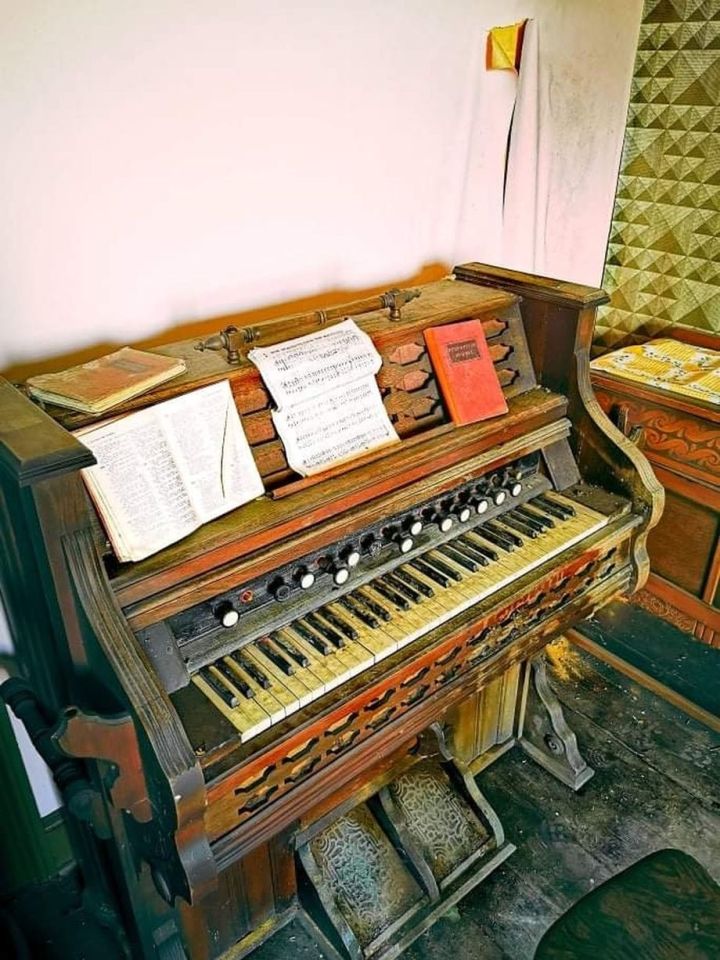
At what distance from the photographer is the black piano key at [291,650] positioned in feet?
5.37

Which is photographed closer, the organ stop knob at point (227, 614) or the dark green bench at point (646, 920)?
the dark green bench at point (646, 920)

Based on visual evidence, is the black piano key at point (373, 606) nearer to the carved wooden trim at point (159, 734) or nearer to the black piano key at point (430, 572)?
the black piano key at point (430, 572)

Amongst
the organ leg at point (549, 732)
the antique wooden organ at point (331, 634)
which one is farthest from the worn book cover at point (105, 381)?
the organ leg at point (549, 732)

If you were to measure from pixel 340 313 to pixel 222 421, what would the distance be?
1.81 feet

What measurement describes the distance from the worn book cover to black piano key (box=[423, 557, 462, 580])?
79cm

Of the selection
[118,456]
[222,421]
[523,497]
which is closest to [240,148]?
[222,421]

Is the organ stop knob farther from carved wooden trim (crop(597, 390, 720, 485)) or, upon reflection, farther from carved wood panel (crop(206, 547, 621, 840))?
carved wooden trim (crop(597, 390, 720, 485))

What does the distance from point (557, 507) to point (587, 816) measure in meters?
1.01

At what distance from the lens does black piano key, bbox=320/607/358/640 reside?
1725 millimetres

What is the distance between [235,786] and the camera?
1.44m

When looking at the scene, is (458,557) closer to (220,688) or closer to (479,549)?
(479,549)

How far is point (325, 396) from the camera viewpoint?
6.03 feet

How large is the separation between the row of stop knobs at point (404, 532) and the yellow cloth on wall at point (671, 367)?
0.90 m

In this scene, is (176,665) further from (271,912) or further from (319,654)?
(271,912)
